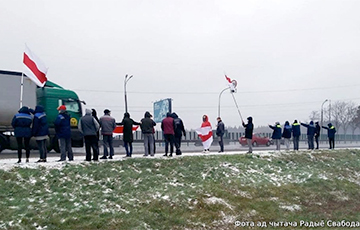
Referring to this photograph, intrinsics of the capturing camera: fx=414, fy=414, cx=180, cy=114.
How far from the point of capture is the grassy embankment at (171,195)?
848cm

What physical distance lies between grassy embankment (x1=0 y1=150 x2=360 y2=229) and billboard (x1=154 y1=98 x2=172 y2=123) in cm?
3270

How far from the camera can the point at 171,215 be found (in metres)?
9.06

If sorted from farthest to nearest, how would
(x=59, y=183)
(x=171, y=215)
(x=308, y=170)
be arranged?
(x=308, y=170) → (x=59, y=183) → (x=171, y=215)

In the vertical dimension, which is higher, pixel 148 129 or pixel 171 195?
pixel 148 129

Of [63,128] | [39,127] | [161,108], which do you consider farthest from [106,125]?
[161,108]

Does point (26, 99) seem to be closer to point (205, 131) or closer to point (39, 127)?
point (205, 131)

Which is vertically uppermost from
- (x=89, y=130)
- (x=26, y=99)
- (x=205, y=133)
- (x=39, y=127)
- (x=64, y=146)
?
(x=26, y=99)

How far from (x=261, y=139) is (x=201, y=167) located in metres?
36.7

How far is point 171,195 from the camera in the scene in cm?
998

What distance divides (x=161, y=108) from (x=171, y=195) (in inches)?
1546

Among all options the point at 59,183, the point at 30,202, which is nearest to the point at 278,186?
the point at 59,183

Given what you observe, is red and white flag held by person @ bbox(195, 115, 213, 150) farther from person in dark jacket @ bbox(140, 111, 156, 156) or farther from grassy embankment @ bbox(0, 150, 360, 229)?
grassy embankment @ bbox(0, 150, 360, 229)

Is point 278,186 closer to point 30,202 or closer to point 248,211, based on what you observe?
point 248,211

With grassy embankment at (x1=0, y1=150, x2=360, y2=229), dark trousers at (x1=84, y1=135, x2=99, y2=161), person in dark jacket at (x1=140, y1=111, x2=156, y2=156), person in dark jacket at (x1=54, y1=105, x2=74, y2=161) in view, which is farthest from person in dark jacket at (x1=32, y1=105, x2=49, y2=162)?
person in dark jacket at (x1=140, y1=111, x2=156, y2=156)
